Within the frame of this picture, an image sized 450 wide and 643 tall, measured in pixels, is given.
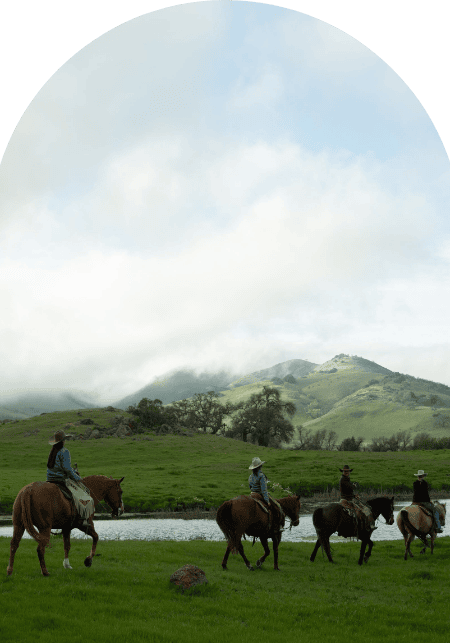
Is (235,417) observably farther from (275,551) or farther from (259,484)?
(259,484)

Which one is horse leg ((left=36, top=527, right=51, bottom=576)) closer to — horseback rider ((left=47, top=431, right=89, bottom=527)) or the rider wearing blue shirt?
horseback rider ((left=47, top=431, right=89, bottom=527))

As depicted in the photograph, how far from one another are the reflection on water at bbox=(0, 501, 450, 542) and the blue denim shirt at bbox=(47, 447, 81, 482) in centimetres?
1426

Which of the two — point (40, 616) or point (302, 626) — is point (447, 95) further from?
point (40, 616)

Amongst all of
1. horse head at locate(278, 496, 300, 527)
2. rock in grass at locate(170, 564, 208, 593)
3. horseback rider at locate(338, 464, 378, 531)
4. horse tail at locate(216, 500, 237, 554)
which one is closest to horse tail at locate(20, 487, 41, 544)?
rock in grass at locate(170, 564, 208, 593)

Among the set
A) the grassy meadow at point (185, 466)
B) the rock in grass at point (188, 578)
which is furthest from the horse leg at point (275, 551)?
the grassy meadow at point (185, 466)

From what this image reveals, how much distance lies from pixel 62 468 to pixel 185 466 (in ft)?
156

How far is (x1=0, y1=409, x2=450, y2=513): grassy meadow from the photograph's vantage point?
42859mm

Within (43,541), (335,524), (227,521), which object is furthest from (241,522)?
(43,541)

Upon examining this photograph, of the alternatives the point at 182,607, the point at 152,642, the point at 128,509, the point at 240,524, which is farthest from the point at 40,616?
the point at 128,509

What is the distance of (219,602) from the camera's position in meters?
12.0

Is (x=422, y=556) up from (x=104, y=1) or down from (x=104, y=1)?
down

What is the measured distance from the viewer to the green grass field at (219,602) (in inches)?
384

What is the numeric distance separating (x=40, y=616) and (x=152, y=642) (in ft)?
8.66

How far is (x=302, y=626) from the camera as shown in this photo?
10688 mm
